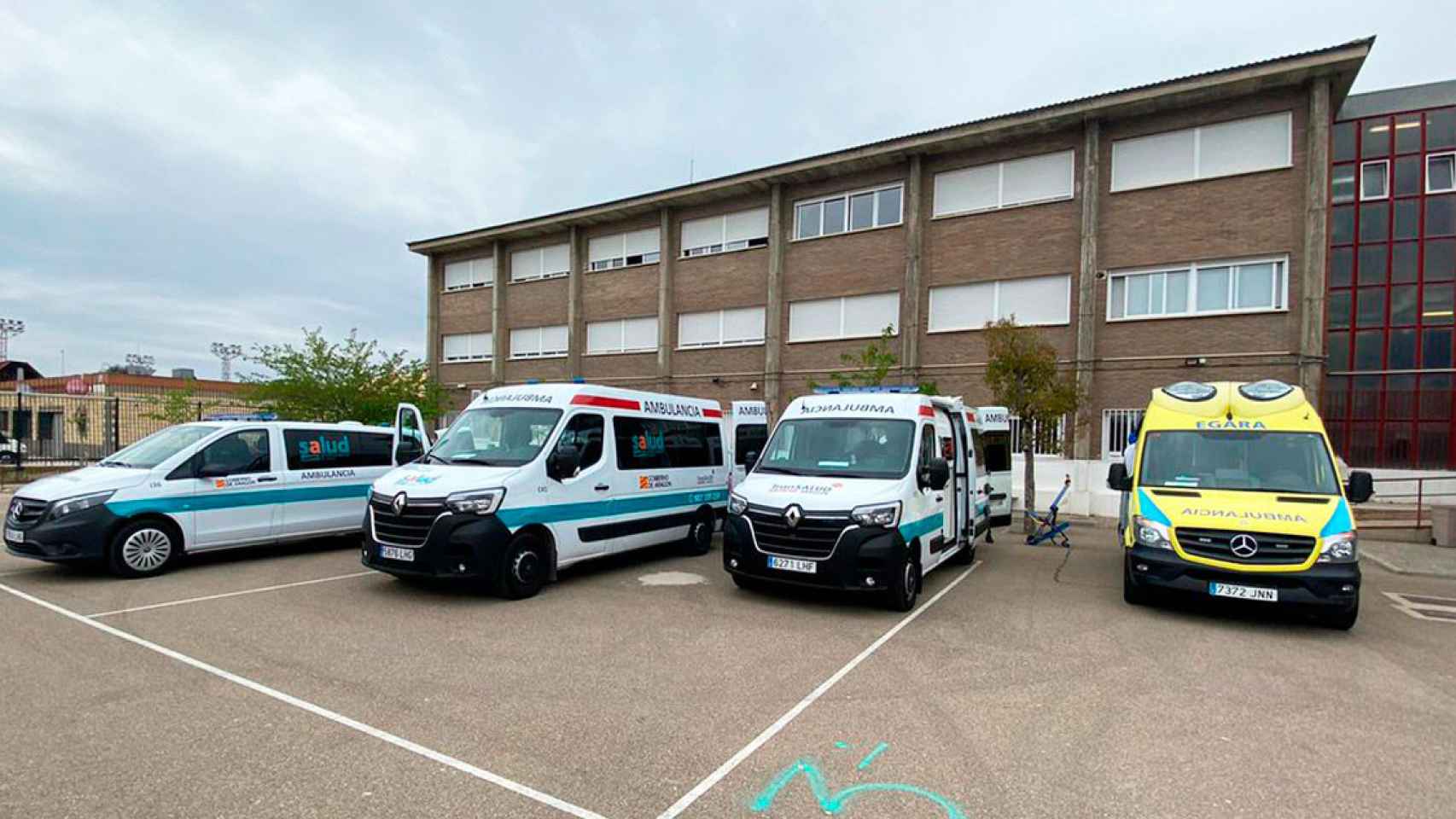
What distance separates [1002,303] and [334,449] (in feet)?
51.3

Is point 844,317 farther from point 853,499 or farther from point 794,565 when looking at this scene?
point 794,565

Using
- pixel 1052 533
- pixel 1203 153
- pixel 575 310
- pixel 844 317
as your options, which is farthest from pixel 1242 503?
pixel 575 310

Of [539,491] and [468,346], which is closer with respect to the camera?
[539,491]

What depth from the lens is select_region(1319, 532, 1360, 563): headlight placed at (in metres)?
6.83

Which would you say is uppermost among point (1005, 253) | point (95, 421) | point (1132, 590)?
point (1005, 253)

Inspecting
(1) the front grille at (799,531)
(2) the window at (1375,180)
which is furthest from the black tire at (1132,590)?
(2) the window at (1375,180)

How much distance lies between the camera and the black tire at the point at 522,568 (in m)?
7.76

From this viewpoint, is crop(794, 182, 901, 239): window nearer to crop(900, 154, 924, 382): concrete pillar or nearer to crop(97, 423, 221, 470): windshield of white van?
crop(900, 154, 924, 382): concrete pillar

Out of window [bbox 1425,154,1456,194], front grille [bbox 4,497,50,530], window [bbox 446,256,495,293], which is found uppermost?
window [bbox 1425,154,1456,194]

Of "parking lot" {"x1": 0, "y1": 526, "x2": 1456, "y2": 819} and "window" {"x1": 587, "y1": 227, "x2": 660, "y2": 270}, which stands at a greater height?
"window" {"x1": 587, "y1": 227, "x2": 660, "y2": 270}

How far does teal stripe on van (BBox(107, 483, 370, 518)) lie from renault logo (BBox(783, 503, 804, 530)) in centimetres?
711

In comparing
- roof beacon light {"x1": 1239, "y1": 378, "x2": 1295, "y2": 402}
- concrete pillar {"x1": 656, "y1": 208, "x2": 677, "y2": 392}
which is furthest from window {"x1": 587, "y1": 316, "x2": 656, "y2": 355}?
roof beacon light {"x1": 1239, "y1": 378, "x2": 1295, "y2": 402}

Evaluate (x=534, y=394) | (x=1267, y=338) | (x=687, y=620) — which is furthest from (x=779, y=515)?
(x=1267, y=338)

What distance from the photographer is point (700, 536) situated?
11.1 m
